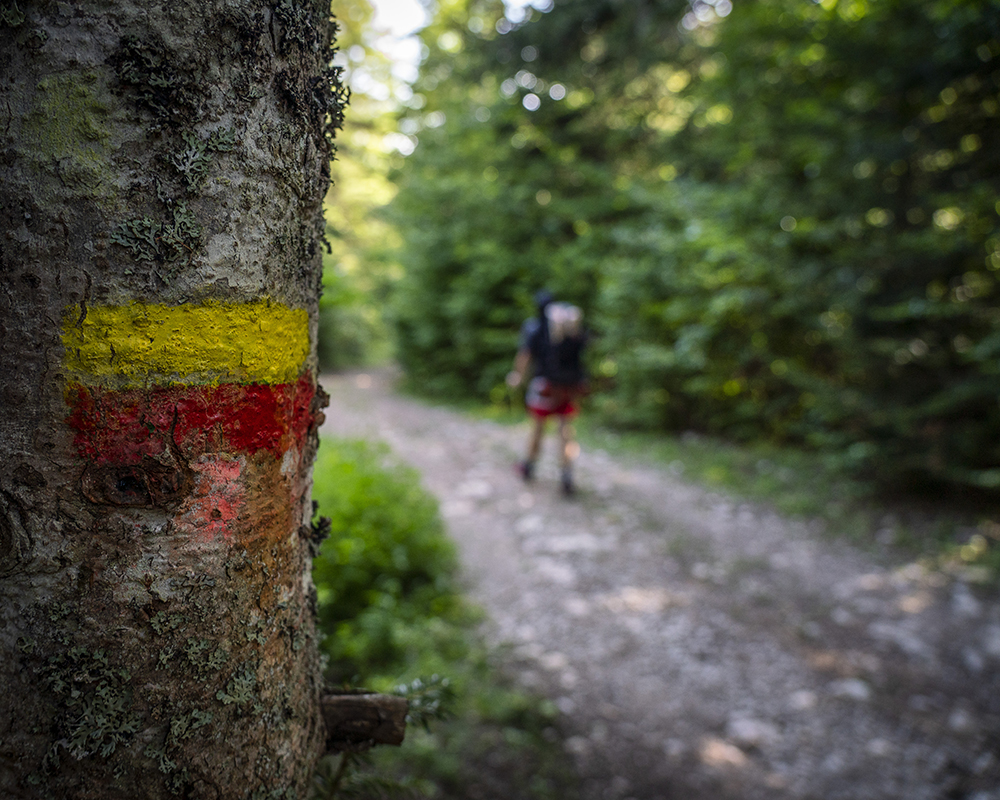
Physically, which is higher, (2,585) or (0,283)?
(0,283)

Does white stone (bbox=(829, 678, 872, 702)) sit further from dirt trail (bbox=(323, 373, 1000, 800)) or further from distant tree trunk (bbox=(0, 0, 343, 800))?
distant tree trunk (bbox=(0, 0, 343, 800))

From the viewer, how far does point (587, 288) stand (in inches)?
394

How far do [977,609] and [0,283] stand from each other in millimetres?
5535

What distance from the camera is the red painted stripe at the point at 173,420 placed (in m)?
0.83

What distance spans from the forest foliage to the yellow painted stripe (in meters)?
5.44

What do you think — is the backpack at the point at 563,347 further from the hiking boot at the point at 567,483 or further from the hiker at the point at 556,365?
the hiking boot at the point at 567,483

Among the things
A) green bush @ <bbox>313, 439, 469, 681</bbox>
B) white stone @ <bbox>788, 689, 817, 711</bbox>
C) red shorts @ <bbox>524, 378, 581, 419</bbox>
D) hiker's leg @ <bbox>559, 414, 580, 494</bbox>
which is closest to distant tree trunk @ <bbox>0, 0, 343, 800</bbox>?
green bush @ <bbox>313, 439, 469, 681</bbox>

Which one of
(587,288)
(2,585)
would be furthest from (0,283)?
(587,288)

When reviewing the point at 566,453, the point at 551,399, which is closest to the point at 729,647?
the point at 566,453

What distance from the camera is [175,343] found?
0.86 metres

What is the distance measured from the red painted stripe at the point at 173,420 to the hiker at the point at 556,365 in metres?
4.94

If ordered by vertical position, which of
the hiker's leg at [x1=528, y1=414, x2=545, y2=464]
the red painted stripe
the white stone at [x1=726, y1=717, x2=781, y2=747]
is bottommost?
the white stone at [x1=726, y1=717, x2=781, y2=747]

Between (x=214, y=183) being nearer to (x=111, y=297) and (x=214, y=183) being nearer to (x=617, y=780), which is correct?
(x=111, y=297)

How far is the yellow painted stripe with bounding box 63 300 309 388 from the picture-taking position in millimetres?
821
